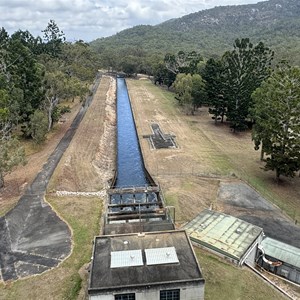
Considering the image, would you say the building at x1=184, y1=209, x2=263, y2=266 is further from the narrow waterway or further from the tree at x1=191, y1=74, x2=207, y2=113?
the tree at x1=191, y1=74, x2=207, y2=113

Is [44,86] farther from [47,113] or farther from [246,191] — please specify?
[246,191]

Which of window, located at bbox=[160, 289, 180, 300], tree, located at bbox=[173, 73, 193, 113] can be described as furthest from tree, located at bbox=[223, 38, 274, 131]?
window, located at bbox=[160, 289, 180, 300]

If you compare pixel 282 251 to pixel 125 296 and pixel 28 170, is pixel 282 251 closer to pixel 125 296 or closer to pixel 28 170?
pixel 125 296

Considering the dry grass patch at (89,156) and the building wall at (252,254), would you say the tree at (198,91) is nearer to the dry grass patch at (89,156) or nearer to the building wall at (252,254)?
the dry grass patch at (89,156)

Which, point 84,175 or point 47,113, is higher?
point 47,113

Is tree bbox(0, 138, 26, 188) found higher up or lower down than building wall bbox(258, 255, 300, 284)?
higher up

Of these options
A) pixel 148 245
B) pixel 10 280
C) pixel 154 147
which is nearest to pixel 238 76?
pixel 154 147

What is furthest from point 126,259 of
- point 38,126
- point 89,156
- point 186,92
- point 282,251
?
point 186,92
